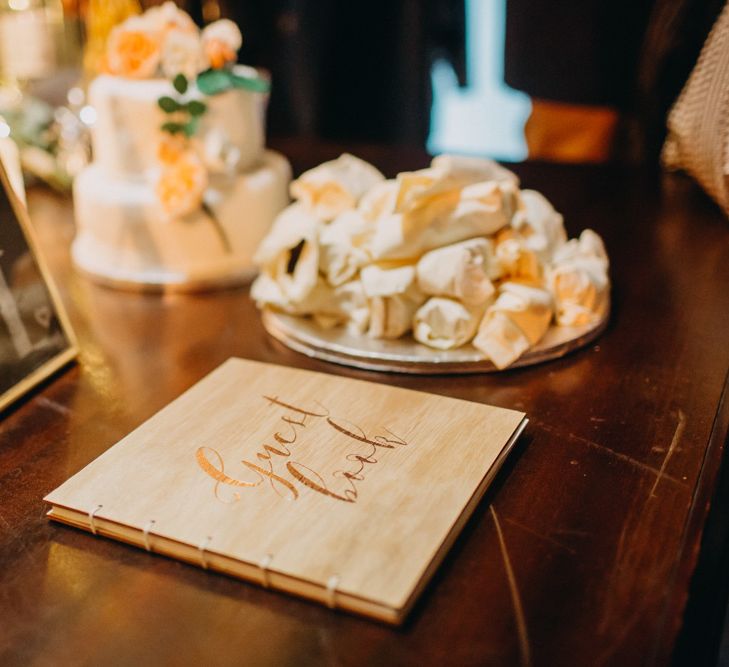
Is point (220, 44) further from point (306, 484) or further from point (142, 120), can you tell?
point (306, 484)

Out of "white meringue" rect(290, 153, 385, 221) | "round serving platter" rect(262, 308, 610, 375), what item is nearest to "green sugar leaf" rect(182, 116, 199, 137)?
"white meringue" rect(290, 153, 385, 221)

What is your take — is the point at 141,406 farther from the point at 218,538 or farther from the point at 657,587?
the point at 657,587

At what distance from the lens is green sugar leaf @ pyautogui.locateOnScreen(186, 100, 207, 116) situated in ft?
3.00

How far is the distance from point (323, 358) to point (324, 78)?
1.76 metres

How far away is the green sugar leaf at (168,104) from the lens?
907 millimetres

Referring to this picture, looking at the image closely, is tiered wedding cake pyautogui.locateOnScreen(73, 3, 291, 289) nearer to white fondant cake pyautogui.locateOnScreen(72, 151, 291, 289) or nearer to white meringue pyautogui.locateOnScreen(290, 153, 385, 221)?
white fondant cake pyautogui.locateOnScreen(72, 151, 291, 289)

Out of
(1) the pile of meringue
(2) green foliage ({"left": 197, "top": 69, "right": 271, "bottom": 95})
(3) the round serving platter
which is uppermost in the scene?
(2) green foliage ({"left": 197, "top": 69, "right": 271, "bottom": 95})

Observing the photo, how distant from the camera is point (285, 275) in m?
0.85

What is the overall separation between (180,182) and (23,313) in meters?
0.27

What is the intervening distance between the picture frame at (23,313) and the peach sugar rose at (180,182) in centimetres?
19

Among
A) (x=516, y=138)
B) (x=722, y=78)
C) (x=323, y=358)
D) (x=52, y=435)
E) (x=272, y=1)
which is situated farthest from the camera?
(x=516, y=138)

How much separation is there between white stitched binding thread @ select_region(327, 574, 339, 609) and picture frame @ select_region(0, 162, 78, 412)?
1.30 ft

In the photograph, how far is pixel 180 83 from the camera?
2.99 feet

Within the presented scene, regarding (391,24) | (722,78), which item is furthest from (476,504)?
(391,24)
